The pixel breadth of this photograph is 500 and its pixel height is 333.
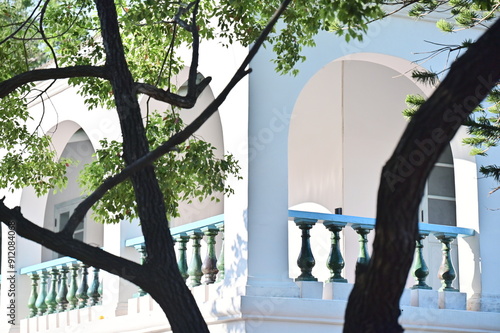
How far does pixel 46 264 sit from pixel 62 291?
379 mm

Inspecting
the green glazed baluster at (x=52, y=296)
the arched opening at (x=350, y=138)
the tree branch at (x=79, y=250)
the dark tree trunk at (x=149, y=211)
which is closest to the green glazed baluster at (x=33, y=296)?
the green glazed baluster at (x=52, y=296)

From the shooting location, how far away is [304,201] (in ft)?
34.1

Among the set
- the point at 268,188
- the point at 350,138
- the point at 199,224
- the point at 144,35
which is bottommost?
the point at 199,224

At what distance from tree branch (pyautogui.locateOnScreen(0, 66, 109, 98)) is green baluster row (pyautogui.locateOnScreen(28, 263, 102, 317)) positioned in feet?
Answer: 13.6

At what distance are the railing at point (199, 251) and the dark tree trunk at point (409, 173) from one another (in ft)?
12.0

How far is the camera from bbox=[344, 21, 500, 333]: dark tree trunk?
401 centimetres

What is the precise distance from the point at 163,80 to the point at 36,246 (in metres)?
4.76

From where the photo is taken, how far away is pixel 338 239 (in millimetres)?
7871

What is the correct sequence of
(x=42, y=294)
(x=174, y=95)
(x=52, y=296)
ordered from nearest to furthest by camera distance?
(x=174, y=95), (x=52, y=296), (x=42, y=294)

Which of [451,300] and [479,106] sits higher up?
[479,106]

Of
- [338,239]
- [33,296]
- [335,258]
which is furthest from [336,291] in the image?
[33,296]

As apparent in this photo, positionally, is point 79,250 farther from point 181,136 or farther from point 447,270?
point 447,270

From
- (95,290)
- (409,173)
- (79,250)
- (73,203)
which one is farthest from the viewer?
(73,203)

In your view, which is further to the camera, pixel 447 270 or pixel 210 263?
pixel 447 270
